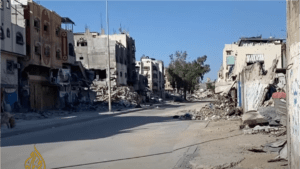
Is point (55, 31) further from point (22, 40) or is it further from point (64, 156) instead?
point (64, 156)

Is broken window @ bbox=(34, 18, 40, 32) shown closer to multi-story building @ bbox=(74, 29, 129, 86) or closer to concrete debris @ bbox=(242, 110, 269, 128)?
multi-story building @ bbox=(74, 29, 129, 86)

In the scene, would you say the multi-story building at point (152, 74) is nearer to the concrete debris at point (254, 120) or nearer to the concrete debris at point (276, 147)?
the concrete debris at point (254, 120)

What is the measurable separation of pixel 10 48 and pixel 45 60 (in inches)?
317

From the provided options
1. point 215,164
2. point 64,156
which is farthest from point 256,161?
point 64,156

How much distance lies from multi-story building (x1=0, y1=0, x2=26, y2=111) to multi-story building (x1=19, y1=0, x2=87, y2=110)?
5.18 ft

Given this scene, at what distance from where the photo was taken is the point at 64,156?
29.7 feet

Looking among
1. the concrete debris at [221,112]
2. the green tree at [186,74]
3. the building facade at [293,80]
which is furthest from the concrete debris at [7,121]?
the green tree at [186,74]

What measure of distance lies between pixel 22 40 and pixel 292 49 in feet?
99.3

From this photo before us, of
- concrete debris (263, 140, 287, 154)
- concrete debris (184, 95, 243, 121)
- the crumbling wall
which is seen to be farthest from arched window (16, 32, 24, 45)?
concrete debris (263, 140, 287, 154)

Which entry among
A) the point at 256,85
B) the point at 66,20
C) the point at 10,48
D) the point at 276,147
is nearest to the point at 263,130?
the point at 276,147

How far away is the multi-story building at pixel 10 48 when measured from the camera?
28.3 metres

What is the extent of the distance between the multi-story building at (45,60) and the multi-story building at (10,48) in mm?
1579

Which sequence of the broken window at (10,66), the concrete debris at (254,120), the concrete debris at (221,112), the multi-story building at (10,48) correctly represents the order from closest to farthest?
the concrete debris at (254,120) < the concrete debris at (221,112) < the multi-story building at (10,48) < the broken window at (10,66)

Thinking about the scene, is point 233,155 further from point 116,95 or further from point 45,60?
point 116,95
